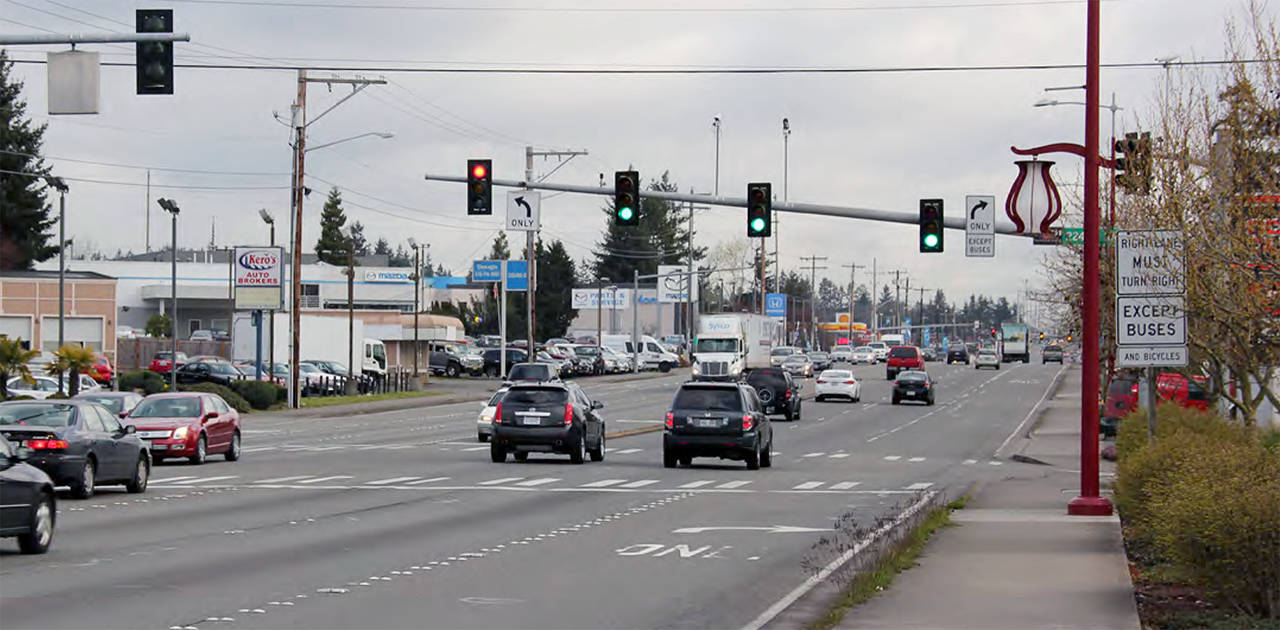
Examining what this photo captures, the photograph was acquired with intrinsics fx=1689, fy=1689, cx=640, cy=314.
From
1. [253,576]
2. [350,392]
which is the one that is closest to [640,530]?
[253,576]

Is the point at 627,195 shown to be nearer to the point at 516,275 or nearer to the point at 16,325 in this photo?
the point at 16,325

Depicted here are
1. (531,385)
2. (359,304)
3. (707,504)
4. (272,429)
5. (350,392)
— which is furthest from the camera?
(359,304)

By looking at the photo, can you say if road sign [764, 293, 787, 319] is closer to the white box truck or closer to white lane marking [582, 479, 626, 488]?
the white box truck

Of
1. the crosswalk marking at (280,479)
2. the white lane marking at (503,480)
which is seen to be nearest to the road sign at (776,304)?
the white lane marking at (503,480)

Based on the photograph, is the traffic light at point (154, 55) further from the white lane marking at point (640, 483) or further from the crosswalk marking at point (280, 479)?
the white lane marking at point (640, 483)

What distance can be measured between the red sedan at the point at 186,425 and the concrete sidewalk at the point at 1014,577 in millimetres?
16042

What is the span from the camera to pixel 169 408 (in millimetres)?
33844

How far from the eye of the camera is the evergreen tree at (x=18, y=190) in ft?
338

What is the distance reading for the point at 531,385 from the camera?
3362cm

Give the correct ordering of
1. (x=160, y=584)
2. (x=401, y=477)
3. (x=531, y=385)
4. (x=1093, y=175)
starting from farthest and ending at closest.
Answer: (x=531, y=385), (x=401, y=477), (x=1093, y=175), (x=160, y=584)

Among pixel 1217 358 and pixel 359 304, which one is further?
pixel 359 304

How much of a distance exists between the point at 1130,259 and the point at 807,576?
257 inches

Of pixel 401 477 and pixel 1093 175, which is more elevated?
pixel 1093 175

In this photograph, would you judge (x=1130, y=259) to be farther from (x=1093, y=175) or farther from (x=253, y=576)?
(x=253, y=576)
